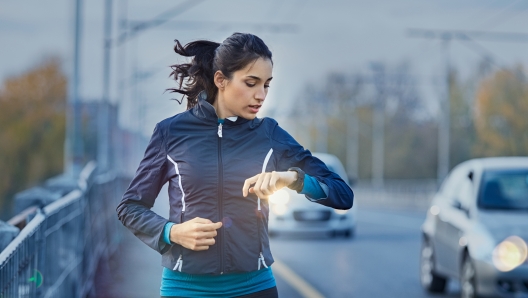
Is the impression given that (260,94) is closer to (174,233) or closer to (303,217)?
(174,233)

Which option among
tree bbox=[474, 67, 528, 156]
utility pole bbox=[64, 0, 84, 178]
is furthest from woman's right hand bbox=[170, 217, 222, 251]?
tree bbox=[474, 67, 528, 156]

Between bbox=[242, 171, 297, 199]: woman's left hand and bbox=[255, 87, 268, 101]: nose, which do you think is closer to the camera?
bbox=[242, 171, 297, 199]: woman's left hand

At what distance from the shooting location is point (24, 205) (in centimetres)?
1015

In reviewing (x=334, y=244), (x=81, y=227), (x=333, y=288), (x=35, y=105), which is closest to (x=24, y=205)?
(x=81, y=227)

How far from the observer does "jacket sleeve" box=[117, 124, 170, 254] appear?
13.1 feet

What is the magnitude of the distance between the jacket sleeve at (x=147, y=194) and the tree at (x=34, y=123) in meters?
99.9

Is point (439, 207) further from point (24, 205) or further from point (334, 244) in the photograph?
point (334, 244)

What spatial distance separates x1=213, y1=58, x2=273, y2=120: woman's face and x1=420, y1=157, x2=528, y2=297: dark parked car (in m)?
6.21

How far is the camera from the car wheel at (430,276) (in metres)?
12.2

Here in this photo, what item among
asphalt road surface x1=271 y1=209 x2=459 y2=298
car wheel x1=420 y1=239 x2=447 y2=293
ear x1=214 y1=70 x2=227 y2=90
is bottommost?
asphalt road surface x1=271 y1=209 x2=459 y2=298

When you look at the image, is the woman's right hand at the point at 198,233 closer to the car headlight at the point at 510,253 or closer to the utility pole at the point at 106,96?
the car headlight at the point at 510,253

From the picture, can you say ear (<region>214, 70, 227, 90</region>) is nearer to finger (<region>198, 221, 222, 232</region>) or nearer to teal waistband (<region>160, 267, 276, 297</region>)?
finger (<region>198, 221, 222, 232</region>)

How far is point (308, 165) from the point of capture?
416 centimetres

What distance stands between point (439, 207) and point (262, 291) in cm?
856
